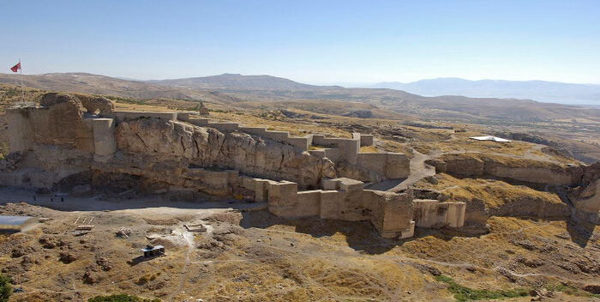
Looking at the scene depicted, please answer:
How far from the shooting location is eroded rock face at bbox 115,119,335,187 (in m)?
30.5

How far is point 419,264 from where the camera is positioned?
24188 millimetres

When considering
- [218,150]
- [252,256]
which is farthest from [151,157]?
[252,256]

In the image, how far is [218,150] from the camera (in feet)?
102

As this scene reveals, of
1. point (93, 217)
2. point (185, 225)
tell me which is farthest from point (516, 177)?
point (93, 217)

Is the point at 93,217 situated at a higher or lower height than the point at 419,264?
higher

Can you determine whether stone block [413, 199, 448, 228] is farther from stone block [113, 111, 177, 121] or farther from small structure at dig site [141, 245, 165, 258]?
stone block [113, 111, 177, 121]

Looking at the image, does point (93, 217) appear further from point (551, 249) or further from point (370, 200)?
point (551, 249)

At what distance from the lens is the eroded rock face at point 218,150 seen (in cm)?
3045

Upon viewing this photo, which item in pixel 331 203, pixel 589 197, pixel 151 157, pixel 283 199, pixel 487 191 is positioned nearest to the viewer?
pixel 283 199

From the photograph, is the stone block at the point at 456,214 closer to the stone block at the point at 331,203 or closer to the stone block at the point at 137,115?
the stone block at the point at 331,203

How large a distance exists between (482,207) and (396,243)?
794 cm

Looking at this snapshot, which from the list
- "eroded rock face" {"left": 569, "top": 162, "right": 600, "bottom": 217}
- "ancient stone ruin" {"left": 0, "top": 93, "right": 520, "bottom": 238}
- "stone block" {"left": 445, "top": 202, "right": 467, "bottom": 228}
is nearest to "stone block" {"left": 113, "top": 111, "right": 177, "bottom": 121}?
"ancient stone ruin" {"left": 0, "top": 93, "right": 520, "bottom": 238}

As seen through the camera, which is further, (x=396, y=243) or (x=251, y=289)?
(x=396, y=243)

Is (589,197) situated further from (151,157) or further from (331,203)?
(151,157)
